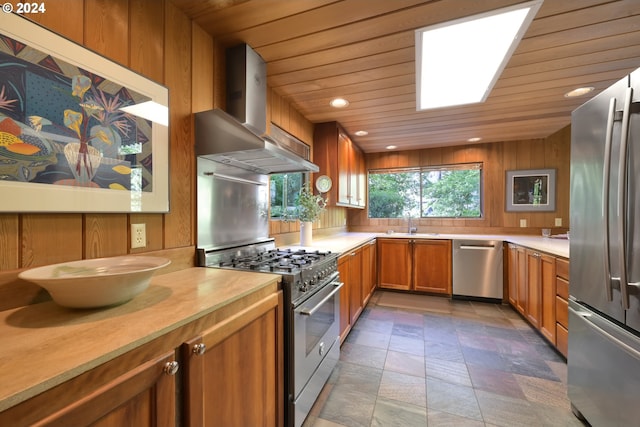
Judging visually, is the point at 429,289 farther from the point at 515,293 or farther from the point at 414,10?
the point at 414,10

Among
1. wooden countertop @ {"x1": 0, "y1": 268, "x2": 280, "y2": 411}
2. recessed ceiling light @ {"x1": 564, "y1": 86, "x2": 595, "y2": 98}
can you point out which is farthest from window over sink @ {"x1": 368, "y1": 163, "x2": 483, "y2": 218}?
wooden countertop @ {"x1": 0, "y1": 268, "x2": 280, "y2": 411}

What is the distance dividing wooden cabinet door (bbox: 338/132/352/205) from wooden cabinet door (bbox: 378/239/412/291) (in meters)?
0.98

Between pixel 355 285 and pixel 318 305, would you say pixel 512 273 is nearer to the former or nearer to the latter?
pixel 355 285

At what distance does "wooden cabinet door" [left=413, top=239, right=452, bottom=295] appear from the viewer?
3.62 m

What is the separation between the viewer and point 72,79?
3.20 feet

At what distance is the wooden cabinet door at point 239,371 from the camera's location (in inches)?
31.9

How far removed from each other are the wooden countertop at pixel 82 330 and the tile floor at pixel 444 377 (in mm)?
1102

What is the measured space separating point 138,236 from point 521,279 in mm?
3599

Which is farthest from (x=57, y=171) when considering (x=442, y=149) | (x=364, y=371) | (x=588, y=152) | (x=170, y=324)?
(x=442, y=149)

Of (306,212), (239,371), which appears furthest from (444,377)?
(306,212)

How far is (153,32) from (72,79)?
1.73 feet

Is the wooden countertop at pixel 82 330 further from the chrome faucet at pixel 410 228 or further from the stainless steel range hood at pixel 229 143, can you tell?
the chrome faucet at pixel 410 228

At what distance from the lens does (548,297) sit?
2.24 m

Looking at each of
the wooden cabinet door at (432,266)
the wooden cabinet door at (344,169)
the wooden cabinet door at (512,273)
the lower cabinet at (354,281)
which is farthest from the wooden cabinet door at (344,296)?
the wooden cabinet door at (512,273)
